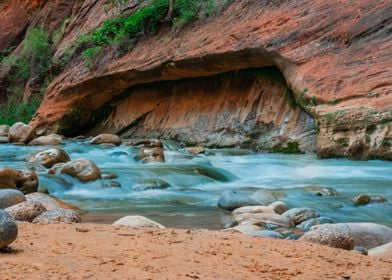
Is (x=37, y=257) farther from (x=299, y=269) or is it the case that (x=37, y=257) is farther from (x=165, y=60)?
(x=165, y=60)

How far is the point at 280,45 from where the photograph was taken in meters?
13.5

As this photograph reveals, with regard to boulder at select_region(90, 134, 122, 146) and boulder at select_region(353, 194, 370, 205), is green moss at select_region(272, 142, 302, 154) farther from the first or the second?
boulder at select_region(353, 194, 370, 205)

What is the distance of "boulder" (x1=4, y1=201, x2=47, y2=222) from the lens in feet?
18.4

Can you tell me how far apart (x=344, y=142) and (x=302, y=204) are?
4053 mm

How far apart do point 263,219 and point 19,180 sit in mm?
3775

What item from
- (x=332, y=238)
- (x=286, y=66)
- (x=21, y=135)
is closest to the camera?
(x=332, y=238)

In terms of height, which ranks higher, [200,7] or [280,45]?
[200,7]

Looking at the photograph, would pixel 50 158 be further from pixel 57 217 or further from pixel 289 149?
pixel 57 217

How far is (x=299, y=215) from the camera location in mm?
6617

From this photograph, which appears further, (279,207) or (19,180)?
(19,180)

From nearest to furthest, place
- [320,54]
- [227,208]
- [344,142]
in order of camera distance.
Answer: [227,208]
[344,142]
[320,54]

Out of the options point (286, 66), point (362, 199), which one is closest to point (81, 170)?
point (362, 199)

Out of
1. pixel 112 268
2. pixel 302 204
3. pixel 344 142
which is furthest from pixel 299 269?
pixel 344 142

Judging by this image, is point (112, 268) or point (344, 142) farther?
point (344, 142)
